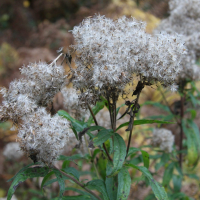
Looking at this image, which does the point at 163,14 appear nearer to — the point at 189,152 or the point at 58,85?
the point at 189,152

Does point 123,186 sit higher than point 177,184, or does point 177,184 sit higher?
point 177,184

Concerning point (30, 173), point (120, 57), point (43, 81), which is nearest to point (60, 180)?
point (30, 173)

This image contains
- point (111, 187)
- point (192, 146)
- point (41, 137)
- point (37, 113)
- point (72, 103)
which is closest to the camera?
point (41, 137)

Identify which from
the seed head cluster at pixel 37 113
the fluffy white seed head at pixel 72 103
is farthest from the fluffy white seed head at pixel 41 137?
the fluffy white seed head at pixel 72 103

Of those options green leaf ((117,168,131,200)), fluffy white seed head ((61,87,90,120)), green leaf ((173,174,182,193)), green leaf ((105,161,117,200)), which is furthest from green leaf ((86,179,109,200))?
green leaf ((173,174,182,193))

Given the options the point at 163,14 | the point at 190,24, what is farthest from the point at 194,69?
the point at 163,14

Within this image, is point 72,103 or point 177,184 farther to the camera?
point 177,184

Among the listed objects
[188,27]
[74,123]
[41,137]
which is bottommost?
[41,137]

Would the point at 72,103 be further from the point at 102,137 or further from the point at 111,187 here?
the point at 111,187
